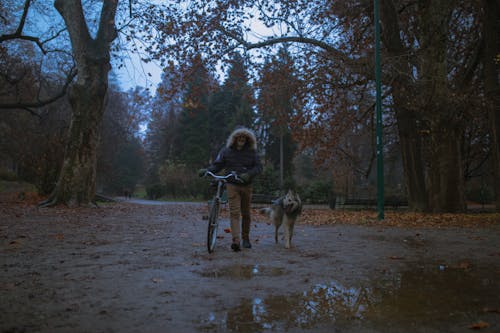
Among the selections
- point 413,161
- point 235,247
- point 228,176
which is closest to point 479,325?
A: point 235,247

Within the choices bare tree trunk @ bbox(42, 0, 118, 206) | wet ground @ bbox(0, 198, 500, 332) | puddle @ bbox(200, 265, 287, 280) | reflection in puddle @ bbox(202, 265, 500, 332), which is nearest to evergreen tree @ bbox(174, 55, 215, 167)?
bare tree trunk @ bbox(42, 0, 118, 206)

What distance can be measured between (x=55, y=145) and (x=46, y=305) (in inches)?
767

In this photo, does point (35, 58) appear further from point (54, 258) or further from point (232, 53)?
point (54, 258)

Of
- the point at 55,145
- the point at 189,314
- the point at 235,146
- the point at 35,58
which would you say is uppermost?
the point at 35,58

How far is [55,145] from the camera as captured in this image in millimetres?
21594

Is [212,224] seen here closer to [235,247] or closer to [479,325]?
[235,247]

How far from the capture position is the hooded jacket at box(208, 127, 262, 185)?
7629 millimetres

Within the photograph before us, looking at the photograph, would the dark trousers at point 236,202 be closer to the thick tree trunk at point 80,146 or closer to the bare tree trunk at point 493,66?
the thick tree trunk at point 80,146

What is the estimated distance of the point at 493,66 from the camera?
54.1 ft

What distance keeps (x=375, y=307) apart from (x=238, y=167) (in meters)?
4.08

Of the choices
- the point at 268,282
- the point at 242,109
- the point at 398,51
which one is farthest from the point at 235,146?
the point at 242,109

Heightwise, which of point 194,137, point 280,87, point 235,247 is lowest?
point 235,247

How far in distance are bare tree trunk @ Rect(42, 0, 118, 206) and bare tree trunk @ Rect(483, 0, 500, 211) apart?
14.8m

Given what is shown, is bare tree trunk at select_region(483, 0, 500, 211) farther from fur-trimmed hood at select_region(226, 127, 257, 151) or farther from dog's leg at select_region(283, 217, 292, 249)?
fur-trimmed hood at select_region(226, 127, 257, 151)
